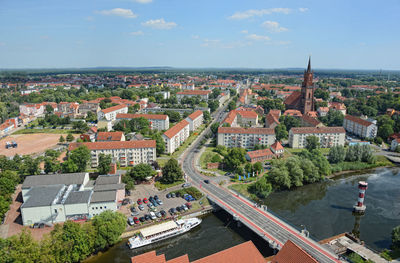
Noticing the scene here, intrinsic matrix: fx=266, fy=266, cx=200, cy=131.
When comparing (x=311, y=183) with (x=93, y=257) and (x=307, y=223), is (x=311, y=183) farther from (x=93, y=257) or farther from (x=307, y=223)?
(x=93, y=257)

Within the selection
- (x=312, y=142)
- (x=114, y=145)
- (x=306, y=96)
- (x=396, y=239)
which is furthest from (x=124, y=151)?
(x=306, y=96)

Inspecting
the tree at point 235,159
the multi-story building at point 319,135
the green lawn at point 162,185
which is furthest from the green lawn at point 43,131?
the multi-story building at point 319,135

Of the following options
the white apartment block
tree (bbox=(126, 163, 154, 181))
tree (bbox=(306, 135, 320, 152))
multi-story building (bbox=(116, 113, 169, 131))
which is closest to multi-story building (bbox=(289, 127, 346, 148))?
tree (bbox=(306, 135, 320, 152))

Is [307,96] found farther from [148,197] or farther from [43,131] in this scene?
[43,131]

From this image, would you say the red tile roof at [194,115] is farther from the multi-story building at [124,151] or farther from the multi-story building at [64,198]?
the multi-story building at [64,198]

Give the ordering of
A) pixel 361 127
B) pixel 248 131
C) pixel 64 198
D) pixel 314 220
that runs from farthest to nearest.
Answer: pixel 361 127
pixel 248 131
pixel 314 220
pixel 64 198

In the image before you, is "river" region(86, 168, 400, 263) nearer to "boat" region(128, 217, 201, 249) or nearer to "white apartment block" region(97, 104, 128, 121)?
"boat" region(128, 217, 201, 249)

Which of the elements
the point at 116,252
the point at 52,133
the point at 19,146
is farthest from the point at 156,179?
the point at 52,133
